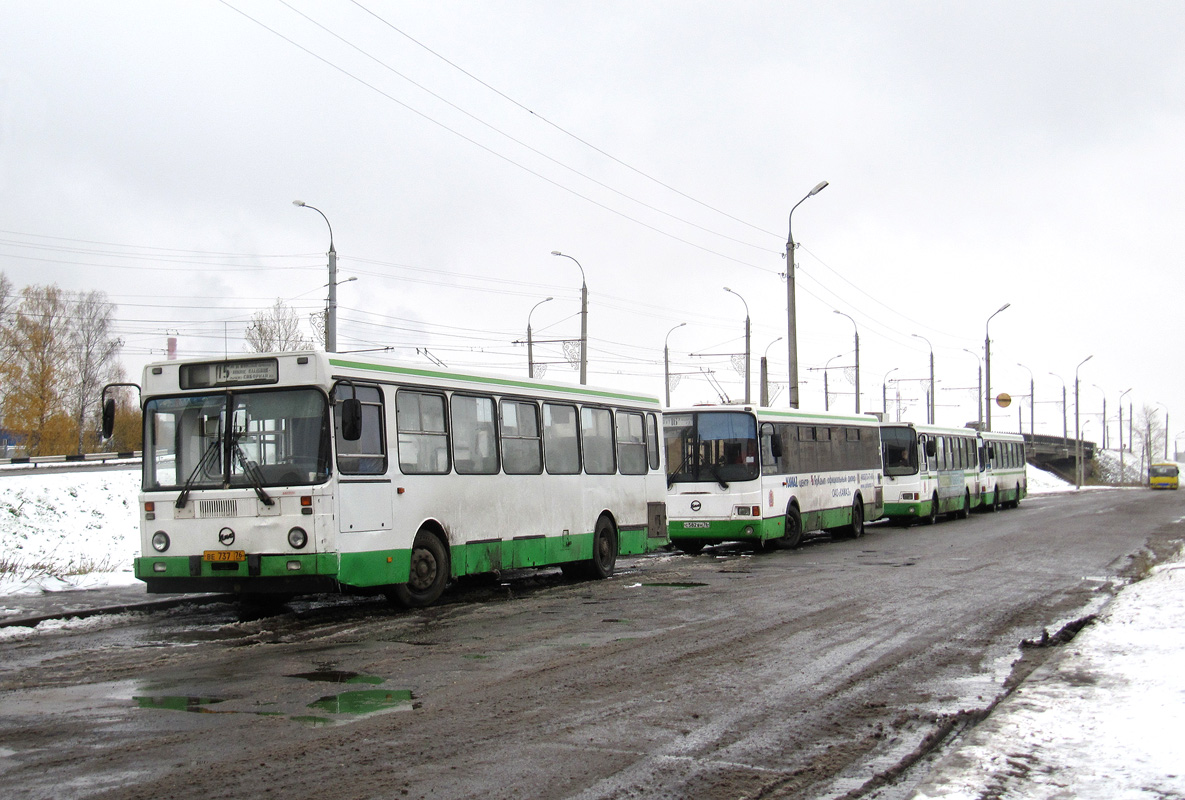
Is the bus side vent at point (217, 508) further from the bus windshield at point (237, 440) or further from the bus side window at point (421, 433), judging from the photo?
the bus side window at point (421, 433)

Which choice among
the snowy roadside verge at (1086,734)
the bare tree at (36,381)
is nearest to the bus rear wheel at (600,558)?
the snowy roadside verge at (1086,734)

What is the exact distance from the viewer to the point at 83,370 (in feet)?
206

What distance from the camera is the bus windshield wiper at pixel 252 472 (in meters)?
11.4

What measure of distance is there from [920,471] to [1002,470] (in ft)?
41.0

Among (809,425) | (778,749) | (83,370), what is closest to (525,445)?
(778,749)

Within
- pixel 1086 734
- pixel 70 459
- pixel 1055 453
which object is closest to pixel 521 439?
pixel 1086 734

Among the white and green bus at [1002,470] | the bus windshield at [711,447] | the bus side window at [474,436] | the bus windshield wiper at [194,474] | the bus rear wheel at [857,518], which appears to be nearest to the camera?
the bus windshield wiper at [194,474]

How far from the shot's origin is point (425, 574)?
13.0 meters

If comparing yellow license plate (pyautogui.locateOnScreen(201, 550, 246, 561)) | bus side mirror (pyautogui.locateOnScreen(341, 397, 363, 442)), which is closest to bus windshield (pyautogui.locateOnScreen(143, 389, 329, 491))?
bus side mirror (pyautogui.locateOnScreen(341, 397, 363, 442))

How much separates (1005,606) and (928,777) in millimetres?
7910

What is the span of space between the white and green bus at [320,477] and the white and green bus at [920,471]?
64.9ft

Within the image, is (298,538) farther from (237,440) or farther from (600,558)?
(600,558)

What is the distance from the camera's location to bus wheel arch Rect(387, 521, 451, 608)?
41.4 feet

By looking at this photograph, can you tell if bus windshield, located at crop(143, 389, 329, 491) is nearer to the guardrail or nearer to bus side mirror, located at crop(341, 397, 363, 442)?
bus side mirror, located at crop(341, 397, 363, 442)
